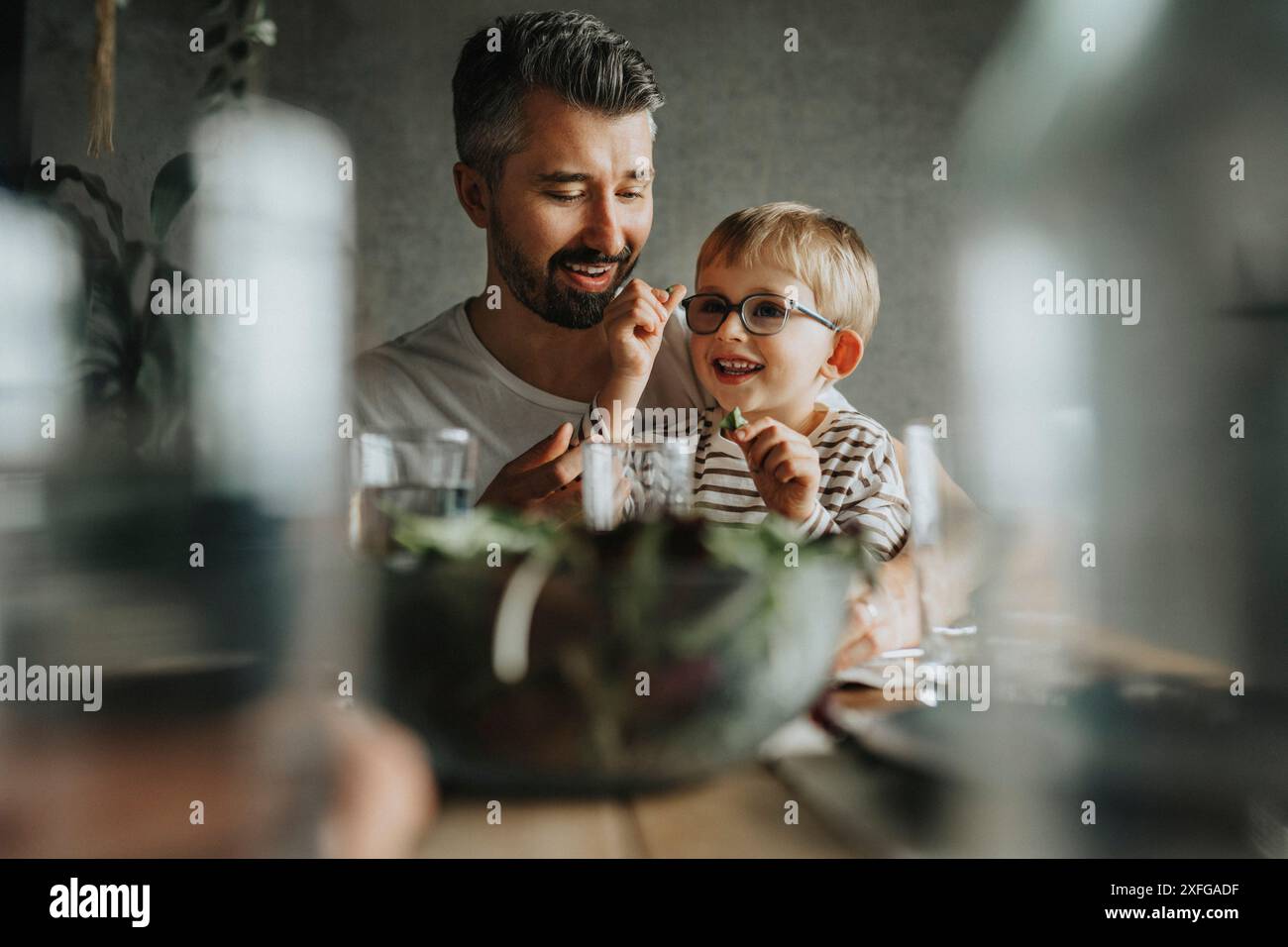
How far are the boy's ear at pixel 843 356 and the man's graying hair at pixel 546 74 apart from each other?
0.31 meters

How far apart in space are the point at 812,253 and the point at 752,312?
0.09 meters

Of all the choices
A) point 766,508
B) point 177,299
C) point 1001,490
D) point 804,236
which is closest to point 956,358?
point 804,236

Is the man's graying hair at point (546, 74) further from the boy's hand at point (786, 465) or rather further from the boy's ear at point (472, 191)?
the boy's hand at point (786, 465)

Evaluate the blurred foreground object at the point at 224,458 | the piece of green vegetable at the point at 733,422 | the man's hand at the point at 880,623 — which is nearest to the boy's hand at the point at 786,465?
the piece of green vegetable at the point at 733,422

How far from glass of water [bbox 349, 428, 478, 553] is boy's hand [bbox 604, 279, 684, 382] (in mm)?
456

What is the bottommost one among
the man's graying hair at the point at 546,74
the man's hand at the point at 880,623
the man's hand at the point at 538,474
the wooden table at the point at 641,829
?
the wooden table at the point at 641,829

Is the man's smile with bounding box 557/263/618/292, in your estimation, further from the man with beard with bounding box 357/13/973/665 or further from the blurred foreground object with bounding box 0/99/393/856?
the blurred foreground object with bounding box 0/99/393/856

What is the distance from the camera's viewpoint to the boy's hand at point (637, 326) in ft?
3.43

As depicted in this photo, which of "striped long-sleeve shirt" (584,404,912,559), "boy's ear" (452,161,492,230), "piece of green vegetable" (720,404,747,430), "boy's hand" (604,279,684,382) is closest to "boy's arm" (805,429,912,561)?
"striped long-sleeve shirt" (584,404,912,559)

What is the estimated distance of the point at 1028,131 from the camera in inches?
43.0

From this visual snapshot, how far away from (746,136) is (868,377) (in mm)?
303

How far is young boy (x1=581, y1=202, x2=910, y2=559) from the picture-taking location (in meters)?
0.96

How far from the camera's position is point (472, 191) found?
3.52 ft
